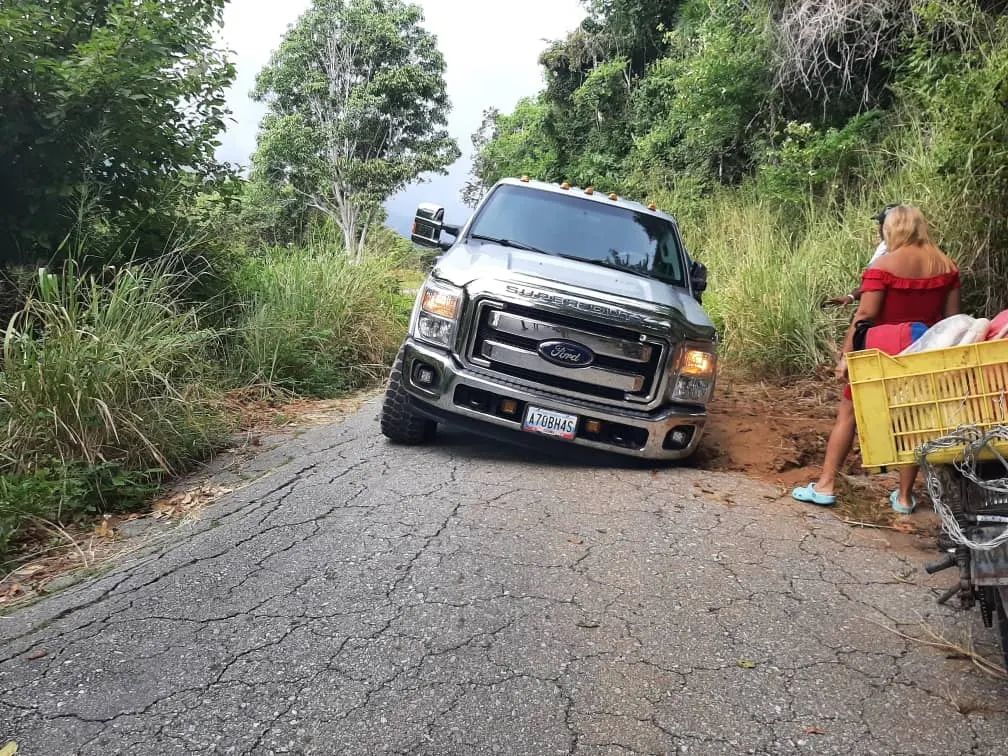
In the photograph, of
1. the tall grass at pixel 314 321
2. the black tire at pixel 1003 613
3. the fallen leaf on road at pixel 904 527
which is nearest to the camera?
the black tire at pixel 1003 613

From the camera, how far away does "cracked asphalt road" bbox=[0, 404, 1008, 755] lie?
2.32 meters

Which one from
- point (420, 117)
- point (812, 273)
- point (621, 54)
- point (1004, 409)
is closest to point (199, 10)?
point (812, 273)

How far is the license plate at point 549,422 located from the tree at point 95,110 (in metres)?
3.88

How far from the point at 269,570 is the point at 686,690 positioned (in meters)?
1.89

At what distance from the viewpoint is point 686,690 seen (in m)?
2.56

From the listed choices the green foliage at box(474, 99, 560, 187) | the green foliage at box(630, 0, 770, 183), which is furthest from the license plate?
the green foliage at box(474, 99, 560, 187)

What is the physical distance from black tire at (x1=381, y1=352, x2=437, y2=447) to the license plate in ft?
2.54

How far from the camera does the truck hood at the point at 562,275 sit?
189 inches

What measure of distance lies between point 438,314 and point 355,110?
2463cm

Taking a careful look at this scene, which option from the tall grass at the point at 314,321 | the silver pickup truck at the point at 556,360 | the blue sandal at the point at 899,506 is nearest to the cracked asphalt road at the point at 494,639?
the blue sandal at the point at 899,506

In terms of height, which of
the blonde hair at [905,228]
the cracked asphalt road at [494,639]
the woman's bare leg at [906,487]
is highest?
the blonde hair at [905,228]

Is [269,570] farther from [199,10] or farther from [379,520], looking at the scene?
[199,10]

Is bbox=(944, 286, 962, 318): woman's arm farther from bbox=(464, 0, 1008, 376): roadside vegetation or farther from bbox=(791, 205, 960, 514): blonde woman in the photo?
bbox=(464, 0, 1008, 376): roadside vegetation

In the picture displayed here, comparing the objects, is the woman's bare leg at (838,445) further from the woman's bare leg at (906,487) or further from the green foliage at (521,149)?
the green foliage at (521,149)
